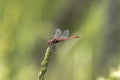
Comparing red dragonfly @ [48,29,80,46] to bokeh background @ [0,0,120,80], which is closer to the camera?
red dragonfly @ [48,29,80,46]

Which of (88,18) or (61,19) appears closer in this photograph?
(88,18)

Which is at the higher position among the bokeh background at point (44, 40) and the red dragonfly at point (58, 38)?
the bokeh background at point (44, 40)

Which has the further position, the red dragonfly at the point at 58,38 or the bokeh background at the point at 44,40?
the bokeh background at the point at 44,40

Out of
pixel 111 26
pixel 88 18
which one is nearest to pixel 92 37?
pixel 88 18

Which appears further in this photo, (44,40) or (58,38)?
(44,40)

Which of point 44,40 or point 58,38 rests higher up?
point 44,40

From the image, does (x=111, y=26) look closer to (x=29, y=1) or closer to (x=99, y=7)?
(x=99, y=7)

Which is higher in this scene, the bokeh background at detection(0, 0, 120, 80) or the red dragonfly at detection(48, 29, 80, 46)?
the bokeh background at detection(0, 0, 120, 80)

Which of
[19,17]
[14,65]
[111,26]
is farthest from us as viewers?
[111,26]
